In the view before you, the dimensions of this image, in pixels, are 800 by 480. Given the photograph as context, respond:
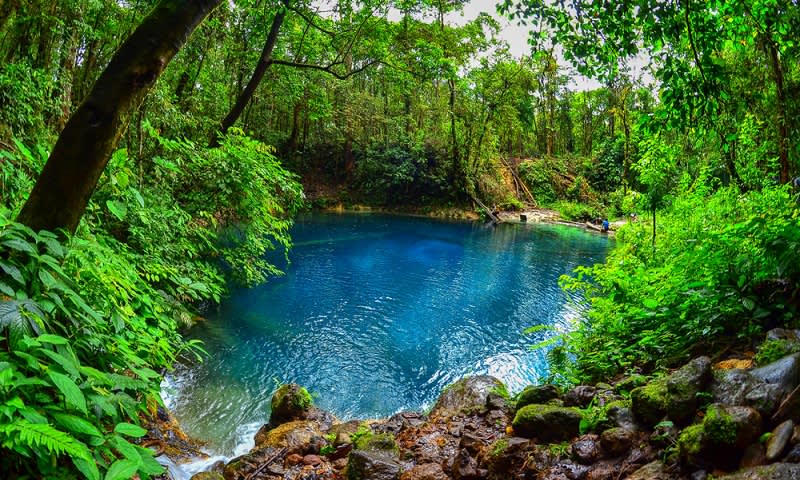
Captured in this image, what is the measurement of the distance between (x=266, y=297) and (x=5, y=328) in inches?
422

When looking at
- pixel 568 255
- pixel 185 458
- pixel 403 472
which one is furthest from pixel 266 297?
pixel 568 255

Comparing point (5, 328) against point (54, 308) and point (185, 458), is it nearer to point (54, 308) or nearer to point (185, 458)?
point (54, 308)

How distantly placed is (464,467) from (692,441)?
188 centimetres

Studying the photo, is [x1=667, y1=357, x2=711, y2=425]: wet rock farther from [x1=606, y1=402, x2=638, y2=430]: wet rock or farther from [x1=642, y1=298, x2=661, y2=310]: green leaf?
[x1=642, y1=298, x2=661, y2=310]: green leaf

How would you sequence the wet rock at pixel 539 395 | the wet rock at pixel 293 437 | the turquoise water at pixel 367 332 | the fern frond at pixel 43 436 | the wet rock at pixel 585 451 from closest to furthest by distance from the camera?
the fern frond at pixel 43 436 → the wet rock at pixel 585 451 → the wet rock at pixel 539 395 → the wet rock at pixel 293 437 → the turquoise water at pixel 367 332

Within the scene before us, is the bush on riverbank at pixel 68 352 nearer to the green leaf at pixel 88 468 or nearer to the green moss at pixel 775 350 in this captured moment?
the green leaf at pixel 88 468

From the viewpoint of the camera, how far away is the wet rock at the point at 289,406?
21.2ft

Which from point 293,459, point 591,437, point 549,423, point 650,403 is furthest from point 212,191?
point 650,403

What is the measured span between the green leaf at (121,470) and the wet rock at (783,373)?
12.2ft

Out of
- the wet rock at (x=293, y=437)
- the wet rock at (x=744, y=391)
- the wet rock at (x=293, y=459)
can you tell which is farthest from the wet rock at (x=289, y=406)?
the wet rock at (x=744, y=391)

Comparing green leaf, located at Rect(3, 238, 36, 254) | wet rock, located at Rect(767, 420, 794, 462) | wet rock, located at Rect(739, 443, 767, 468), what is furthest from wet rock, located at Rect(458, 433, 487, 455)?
green leaf, located at Rect(3, 238, 36, 254)

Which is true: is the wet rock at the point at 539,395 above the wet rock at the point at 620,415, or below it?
below

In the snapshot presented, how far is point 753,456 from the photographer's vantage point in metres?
2.33

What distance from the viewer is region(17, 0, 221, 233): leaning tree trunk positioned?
8.30 feet
